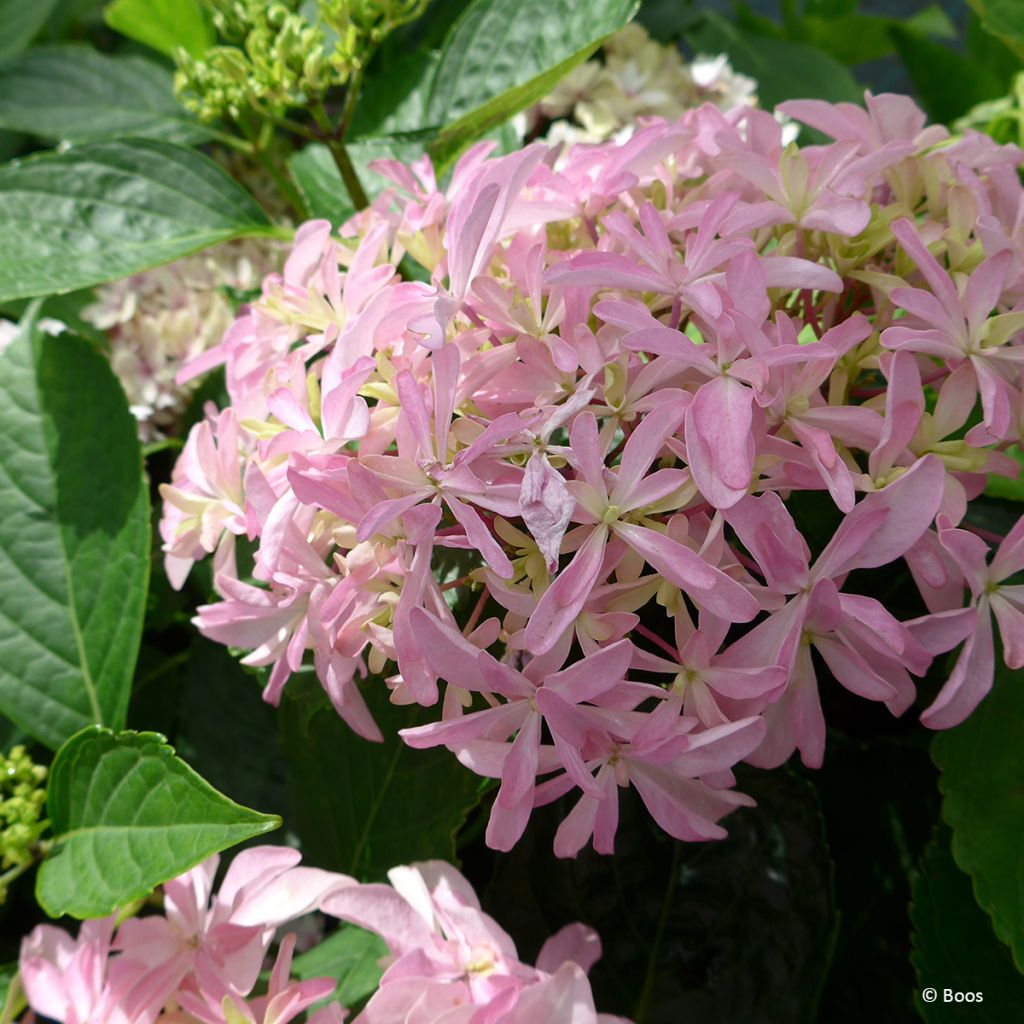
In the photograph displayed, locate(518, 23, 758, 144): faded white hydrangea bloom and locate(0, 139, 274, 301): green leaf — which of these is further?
locate(518, 23, 758, 144): faded white hydrangea bloom

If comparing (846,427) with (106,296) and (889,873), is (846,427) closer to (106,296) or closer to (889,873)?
(889,873)

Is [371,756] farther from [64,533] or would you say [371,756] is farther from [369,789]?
[64,533]

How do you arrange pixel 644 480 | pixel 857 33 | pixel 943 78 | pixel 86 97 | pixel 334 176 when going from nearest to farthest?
pixel 644 480 < pixel 334 176 < pixel 86 97 < pixel 943 78 < pixel 857 33

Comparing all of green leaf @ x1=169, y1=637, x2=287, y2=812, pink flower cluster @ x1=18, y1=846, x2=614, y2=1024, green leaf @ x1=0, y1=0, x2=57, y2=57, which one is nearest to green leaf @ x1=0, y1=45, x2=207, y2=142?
green leaf @ x1=0, y1=0, x2=57, y2=57

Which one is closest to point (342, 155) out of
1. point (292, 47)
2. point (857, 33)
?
point (292, 47)

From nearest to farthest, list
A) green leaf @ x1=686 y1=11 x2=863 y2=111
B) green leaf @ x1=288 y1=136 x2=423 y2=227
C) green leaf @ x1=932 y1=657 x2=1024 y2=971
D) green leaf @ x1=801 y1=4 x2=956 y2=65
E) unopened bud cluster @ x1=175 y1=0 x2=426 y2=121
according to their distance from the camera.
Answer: green leaf @ x1=932 y1=657 x2=1024 y2=971, unopened bud cluster @ x1=175 y1=0 x2=426 y2=121, green leaf @ x1=288 y1=136 x2=423 y2=227, green leaf @ x1=686 y1=11 x2=863 y2=111, green leaf @ x1=801 y1=4 x2=956 y2=65

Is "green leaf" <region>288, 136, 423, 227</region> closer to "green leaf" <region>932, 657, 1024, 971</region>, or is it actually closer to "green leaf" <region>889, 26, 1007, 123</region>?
"green leaf" <region>932, 657, 1024, 971</region>
